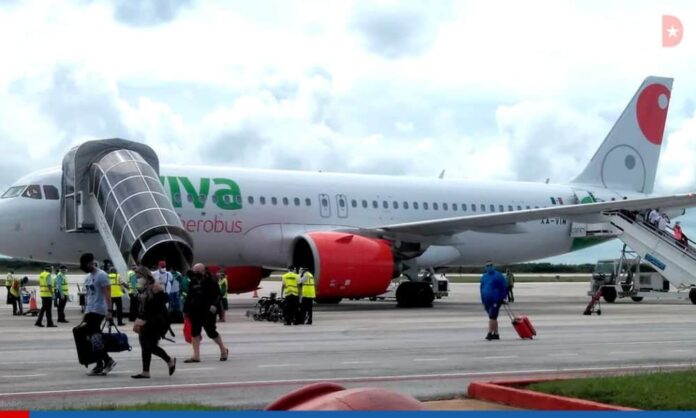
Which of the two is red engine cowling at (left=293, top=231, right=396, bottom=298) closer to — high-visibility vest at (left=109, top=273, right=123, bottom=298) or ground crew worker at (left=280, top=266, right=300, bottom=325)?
ground crew worker at (left=280, top=266, right=300, bottom=325)

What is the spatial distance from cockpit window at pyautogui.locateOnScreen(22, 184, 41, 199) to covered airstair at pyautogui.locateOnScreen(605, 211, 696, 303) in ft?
56.0

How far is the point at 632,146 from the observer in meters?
39.5

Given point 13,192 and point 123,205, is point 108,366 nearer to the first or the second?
point 123,205

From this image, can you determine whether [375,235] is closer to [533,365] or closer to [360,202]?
[360,202]

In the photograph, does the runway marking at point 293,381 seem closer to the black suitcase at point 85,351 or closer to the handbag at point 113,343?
the black suitcase at point 85,351

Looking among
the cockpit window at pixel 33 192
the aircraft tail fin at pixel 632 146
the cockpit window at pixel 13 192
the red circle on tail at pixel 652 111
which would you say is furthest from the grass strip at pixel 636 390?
the red circle on tail at pixel 652 111

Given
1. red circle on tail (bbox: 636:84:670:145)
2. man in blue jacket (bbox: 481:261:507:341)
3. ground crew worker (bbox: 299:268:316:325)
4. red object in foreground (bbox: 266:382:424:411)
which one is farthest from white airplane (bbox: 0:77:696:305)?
red object in foreground (bbox: 266:382:424:411)

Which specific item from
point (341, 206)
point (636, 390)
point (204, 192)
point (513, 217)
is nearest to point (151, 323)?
point (636, 390)

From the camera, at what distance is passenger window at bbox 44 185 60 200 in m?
27.0

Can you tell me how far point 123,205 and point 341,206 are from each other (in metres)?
8.06

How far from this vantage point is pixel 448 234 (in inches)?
1196

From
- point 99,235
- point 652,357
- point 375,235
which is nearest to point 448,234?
point 375,235

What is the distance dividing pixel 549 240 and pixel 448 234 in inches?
285

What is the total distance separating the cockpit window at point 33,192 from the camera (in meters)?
26.9
